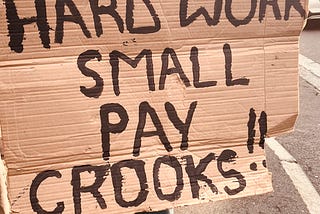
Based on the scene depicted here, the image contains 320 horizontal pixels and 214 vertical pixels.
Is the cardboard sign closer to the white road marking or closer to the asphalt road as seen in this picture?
the asphalt road

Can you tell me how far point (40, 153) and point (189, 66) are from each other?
440mm

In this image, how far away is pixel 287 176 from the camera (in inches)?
121

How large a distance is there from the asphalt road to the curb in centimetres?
55

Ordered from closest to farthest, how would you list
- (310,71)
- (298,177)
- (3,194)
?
1. (3,194)
2. (298,177)
3. (310,71)

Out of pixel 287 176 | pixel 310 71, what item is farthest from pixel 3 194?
pixel 310 71

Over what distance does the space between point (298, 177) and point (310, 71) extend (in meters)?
2.69

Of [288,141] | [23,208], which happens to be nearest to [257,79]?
[23,208]

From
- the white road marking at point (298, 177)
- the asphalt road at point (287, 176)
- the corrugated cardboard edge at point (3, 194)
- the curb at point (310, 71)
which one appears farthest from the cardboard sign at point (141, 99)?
the curb at point (310, 71)

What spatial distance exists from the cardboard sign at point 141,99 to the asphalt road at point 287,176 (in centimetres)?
97

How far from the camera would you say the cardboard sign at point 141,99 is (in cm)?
114

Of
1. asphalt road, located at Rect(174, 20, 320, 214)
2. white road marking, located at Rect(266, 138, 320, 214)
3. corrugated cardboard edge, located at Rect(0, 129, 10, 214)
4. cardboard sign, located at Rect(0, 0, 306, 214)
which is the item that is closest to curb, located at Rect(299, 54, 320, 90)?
asphalt road, located at Rect(174, 20, 320, 214)

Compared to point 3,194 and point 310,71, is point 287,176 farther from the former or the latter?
point 310,71

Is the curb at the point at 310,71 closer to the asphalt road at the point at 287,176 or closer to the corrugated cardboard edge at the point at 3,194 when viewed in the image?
the asphalt road at the point at 287,176

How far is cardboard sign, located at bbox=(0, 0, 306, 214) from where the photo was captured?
3.73ft
